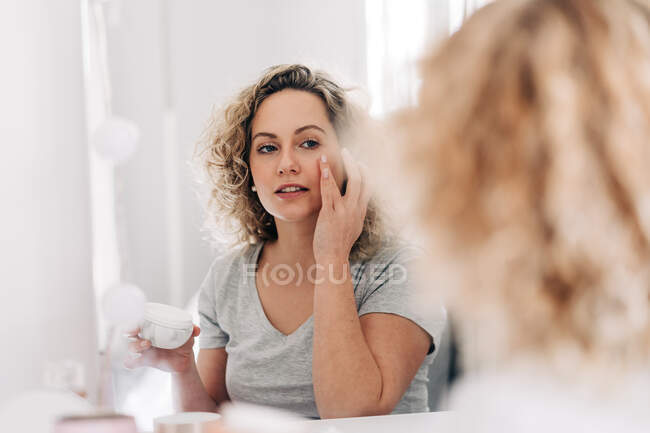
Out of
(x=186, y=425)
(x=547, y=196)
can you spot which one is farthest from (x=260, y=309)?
(x=547, y=196)

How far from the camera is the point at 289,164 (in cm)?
90

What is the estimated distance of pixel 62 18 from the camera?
1.89 feet

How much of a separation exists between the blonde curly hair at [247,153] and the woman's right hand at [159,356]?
0.26m

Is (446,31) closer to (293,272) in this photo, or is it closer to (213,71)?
(293,272)

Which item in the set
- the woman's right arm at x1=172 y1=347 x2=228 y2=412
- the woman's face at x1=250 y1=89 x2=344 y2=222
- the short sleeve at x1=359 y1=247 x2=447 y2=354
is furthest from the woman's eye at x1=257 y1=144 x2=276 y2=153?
the woman's right arm at x1=172 y1=347 x2=228 y2=412

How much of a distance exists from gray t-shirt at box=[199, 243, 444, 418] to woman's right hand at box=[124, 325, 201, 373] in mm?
89

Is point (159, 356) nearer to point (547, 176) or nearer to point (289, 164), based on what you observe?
point (289, 164)

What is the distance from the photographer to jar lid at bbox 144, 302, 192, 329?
68cm

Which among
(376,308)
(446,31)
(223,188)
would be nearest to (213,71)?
(223,188)

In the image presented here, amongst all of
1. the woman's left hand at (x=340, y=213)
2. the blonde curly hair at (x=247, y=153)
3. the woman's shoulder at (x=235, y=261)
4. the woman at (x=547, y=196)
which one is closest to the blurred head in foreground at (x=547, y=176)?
the woman at (x=547, y=196)

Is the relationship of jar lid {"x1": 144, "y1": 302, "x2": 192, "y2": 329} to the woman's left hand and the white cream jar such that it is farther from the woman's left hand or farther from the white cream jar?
the woman's left hand

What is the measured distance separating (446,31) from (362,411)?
56 centimetres

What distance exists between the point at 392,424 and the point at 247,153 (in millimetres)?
551

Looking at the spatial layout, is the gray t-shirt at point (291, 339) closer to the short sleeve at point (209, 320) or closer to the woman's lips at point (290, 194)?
the short sleeve at point (209, 320)
